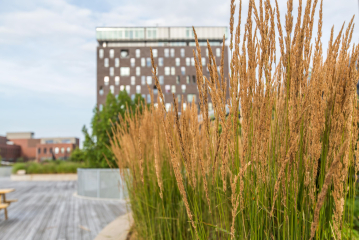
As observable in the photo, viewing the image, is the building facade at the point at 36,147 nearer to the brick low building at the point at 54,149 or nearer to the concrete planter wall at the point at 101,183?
the brick low building at the point at 54,149

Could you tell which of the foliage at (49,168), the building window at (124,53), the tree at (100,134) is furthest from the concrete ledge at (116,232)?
the building window at (124,53)

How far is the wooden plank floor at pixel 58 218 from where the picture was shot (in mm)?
4133

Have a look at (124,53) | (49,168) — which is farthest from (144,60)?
(49,168)

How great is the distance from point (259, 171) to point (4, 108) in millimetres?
57528

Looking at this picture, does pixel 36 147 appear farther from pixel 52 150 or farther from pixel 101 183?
pixel 101 183

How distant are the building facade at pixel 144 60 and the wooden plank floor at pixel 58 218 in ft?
99.2

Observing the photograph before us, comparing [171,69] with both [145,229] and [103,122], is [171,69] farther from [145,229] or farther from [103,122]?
[145,229]

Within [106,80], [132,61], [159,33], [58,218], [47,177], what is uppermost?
[159,33]

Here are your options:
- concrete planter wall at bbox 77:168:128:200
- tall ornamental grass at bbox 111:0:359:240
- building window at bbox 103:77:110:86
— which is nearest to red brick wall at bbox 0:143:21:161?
building window at bbox 103:77:110:86

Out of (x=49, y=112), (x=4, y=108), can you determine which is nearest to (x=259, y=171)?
(x=49, y=112)

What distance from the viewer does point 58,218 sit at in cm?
523

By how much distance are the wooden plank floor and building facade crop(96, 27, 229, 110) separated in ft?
99.2

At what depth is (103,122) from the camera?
7.42 meters

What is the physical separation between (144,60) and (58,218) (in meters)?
35.1
